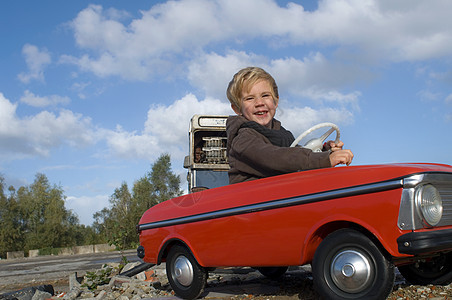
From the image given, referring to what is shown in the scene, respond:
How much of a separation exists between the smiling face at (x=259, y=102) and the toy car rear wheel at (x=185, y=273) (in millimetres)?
1327

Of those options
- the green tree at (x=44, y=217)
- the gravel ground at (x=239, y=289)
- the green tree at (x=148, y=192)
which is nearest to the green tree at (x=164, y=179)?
the green tree at (x=148, y=192)

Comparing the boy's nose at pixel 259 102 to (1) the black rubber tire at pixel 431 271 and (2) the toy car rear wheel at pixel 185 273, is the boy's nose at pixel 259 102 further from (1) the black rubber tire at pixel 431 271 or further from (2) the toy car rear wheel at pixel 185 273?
(1) the black rubber tire at pixel 431 271

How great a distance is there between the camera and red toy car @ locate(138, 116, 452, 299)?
2.39 m

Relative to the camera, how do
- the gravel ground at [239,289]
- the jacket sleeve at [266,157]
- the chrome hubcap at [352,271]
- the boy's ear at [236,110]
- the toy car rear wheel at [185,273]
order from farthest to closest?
the boy's ear at [236,110] < the toy car rear wheel at [185,273] < the gravel ground at [239,289] < the jacket sleeve at [266,157] < the chrome hubcap at [352,271]

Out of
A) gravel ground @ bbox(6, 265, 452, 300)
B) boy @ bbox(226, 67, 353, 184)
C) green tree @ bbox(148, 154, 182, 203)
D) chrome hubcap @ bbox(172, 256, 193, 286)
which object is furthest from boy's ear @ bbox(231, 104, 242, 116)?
green tree @ bbox(148, 154, 182, 203)

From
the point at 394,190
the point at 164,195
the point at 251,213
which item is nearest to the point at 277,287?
the point at 251,213

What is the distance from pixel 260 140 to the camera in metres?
3.43

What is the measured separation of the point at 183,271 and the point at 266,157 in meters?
1.35

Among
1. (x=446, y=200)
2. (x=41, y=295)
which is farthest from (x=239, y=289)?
(x=41, y=295)

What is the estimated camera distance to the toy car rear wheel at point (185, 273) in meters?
3.69

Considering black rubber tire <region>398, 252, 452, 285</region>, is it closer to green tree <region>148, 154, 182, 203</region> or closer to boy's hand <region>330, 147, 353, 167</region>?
boy's hand <region>330, 147, 353, 167</region>

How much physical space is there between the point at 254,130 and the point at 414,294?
169 cm

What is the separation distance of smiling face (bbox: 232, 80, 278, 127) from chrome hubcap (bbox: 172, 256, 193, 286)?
1.39 meters

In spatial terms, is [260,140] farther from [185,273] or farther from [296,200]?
[185,273]
